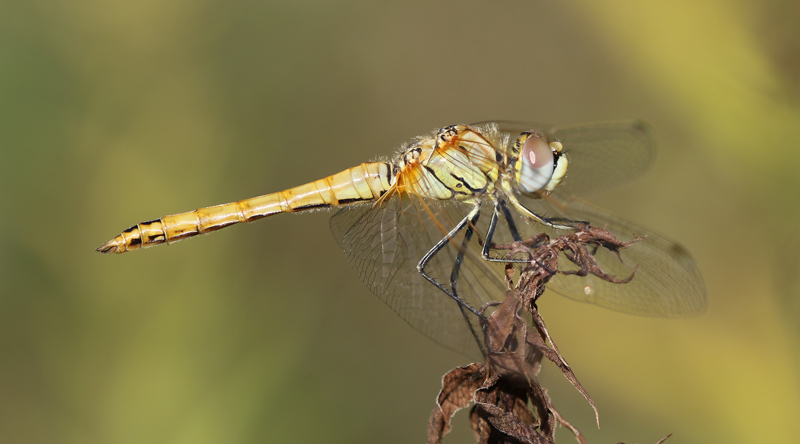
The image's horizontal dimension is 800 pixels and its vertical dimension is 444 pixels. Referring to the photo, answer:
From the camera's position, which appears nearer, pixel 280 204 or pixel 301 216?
pixel 280 204

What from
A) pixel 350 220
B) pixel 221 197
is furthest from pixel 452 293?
pixel 221 197

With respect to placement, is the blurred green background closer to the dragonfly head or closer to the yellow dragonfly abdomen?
the yellow dragonfly abdomen

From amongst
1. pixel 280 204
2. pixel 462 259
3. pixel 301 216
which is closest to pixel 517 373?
pixel 462 259

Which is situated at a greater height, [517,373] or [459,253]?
[459,253]

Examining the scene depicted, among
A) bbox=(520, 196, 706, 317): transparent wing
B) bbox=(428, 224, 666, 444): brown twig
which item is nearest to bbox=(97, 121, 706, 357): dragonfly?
bbox=(520, 196, 706, 317): transparent wing

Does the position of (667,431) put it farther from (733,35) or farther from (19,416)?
(19,416)

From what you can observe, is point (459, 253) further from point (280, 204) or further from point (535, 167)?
point (280, 204)

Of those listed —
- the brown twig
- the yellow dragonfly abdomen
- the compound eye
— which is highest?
the yellow dragonfly abdomen

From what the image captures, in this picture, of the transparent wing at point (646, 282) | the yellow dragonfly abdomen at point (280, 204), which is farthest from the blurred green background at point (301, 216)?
the transparent wing at point (646, 282)
